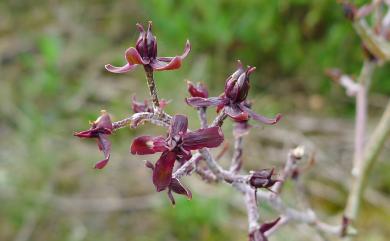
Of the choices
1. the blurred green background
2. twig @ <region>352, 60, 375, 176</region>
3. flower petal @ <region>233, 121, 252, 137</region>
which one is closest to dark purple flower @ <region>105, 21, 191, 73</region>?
flower petal @ <region>233, 121, 252, 137</region>

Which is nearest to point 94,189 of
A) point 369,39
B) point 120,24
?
point 120,24

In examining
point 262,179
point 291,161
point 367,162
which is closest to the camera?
point 262,179

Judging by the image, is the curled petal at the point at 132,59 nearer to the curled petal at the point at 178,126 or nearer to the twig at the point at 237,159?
the curled petal at the point at 178,126

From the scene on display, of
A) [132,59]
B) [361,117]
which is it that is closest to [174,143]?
[132,59]

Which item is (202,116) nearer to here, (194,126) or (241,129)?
(241,129)

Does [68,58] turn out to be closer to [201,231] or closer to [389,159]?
[201,231]

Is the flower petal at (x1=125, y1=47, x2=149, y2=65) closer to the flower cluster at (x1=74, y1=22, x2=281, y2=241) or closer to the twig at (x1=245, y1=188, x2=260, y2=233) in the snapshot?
the flower cluster at (x1=74, y1=22, x2=281, y2=241)
